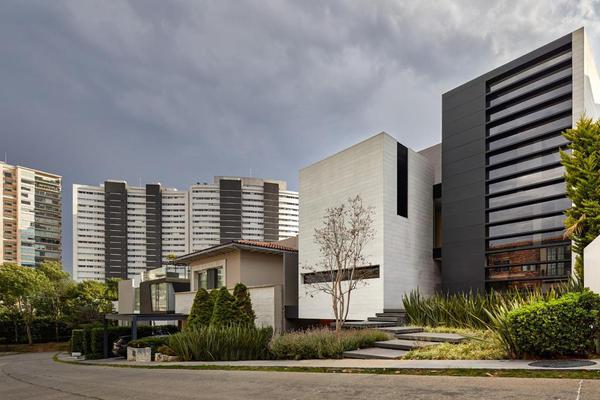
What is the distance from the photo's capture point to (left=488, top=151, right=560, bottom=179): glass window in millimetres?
17312

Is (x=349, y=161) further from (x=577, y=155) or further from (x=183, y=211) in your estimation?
(x=183, y=211)

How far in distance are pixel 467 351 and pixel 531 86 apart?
13.1 metres

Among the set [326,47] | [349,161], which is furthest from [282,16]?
[349,161]

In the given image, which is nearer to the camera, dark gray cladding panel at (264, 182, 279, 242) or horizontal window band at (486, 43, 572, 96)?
horizontal window band at (486, 43, 572, 96)

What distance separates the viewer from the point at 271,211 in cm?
11281

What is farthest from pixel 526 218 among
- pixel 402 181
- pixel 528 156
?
pixel 402 181

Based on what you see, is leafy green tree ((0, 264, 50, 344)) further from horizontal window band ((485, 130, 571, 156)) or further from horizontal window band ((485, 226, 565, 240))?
horizontal window band ((485, 130, 571, 156))

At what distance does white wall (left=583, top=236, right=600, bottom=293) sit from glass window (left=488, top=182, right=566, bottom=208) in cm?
805

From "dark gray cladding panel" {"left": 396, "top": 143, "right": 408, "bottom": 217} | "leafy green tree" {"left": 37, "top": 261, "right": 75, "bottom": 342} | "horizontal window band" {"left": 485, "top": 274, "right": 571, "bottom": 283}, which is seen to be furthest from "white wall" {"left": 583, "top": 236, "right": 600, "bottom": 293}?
"leafy green tree" {"left": 37, "top": 261, "right": 75, "bottom": 342}

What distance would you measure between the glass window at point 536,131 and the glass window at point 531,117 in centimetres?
34

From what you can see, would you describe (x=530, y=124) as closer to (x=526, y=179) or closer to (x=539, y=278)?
(x=526, y=179)

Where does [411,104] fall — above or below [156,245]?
above

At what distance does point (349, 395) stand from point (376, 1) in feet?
49.8

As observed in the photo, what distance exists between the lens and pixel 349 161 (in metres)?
21.3
